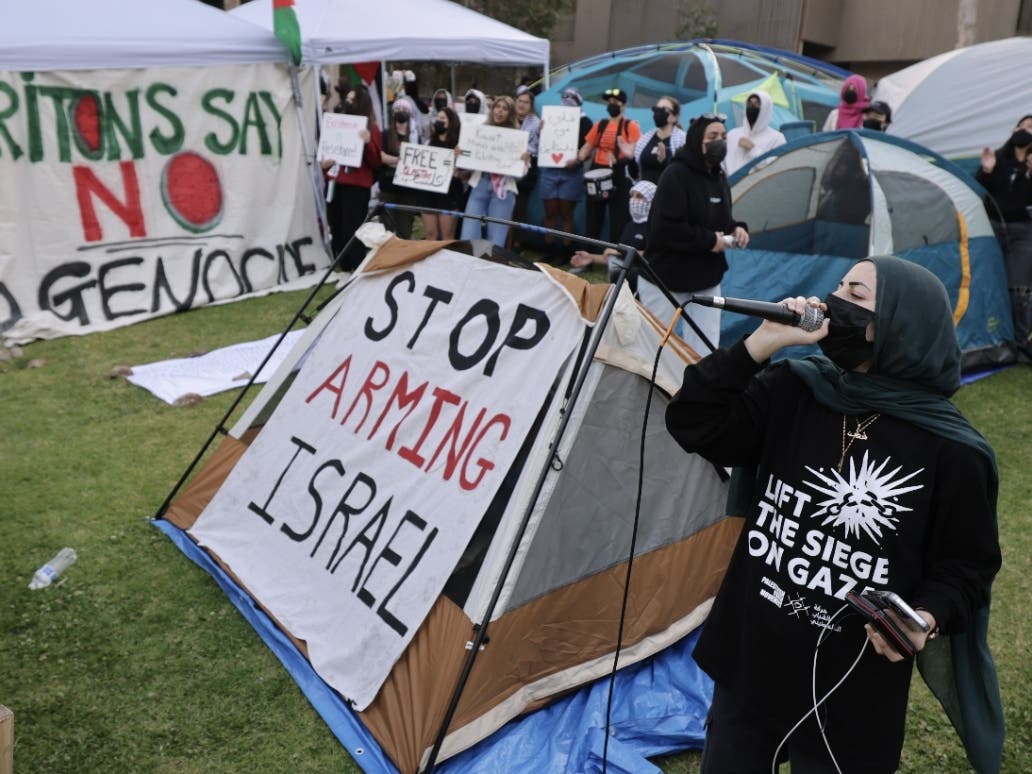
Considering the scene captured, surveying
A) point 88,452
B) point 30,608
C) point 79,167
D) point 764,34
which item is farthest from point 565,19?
point 30,608

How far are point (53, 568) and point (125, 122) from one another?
506 cm

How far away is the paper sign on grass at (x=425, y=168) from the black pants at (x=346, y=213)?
16.2 inches

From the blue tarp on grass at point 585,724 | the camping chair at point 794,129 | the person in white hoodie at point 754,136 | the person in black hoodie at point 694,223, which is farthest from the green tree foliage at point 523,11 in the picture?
the blue tarp on grass at point 585,724

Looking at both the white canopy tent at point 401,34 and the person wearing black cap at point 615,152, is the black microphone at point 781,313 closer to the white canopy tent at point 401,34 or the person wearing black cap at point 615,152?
the person wearing black cap at point 615,152

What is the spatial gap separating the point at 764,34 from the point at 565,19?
546 centimetres

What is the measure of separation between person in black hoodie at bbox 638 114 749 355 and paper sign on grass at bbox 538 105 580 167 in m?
4.14

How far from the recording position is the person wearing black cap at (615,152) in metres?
8.85

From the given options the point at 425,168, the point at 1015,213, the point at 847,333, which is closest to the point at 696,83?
the point at 425,168

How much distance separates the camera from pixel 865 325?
6.05 ft

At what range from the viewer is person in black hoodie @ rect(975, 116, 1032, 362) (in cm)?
680

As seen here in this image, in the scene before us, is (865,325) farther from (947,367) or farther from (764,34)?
(764,34)

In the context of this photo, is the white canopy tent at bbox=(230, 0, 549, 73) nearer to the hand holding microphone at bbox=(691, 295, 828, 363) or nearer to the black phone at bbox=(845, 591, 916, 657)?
the hand holding microphone at bbox=(691, 295, 828, 363)

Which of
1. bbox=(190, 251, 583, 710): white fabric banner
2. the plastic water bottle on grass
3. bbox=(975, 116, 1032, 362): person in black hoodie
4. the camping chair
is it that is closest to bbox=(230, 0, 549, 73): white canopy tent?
the camping chair

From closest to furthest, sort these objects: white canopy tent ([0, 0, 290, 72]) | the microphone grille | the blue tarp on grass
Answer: the microphone grille → the blue tarp on grass → white canopy tent ([0, 0, 290, 72])
